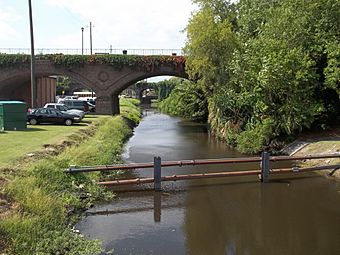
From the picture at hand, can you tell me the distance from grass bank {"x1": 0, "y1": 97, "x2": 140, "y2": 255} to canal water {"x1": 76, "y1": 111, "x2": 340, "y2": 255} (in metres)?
0.66

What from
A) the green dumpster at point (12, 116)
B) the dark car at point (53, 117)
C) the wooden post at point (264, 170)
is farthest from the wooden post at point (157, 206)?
the dark car at point (53, 117)

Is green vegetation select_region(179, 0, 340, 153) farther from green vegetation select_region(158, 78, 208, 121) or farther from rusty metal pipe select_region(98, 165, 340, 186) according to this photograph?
green vegetation select_region(158, 78, 208, 121)

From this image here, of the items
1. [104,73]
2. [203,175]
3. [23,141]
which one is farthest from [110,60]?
[203,175]

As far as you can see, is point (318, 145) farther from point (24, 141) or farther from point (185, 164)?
point (24, 141)

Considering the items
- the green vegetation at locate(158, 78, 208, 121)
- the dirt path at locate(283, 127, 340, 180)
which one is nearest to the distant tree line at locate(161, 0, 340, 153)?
the dirt path at locate(283, 127, 340, 180)

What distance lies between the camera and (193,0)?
1463 inches

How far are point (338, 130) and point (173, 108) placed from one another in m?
46.1

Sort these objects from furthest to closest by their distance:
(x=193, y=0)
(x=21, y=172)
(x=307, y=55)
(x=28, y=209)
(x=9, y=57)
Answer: (x=9, y=57) < (x=193, y=0) < (x=307, y=55) < (x=21, y=172) < (x=28, y=209)

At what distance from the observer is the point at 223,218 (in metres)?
13.3

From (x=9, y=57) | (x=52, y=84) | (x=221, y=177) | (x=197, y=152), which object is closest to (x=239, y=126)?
(x=197, y=152)

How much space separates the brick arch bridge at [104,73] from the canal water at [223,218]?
2491 centimetres

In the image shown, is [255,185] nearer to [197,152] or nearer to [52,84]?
[197,152]

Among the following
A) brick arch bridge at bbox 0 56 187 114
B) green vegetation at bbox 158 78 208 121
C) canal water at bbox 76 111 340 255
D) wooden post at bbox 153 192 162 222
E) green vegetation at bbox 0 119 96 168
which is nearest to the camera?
canal water at bbox 76 111 340 255

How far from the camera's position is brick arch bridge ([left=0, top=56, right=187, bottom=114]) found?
43.6 m
